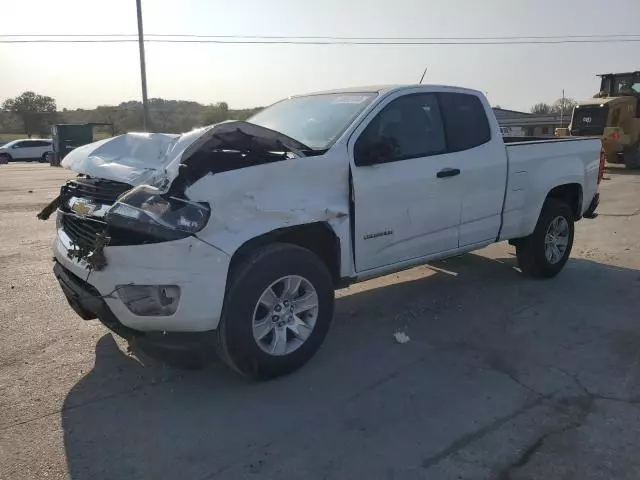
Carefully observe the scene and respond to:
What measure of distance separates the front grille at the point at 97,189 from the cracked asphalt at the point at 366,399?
1.22 meters

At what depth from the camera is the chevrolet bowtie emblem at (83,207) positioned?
3880 mm

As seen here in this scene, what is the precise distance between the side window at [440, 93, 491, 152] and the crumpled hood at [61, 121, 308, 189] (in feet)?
5.40

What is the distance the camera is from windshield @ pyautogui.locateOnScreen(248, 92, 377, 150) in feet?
14.9

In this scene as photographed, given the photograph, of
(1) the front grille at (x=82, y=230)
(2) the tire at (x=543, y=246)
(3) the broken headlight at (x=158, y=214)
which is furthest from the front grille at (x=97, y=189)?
(2) the tire at (x=543, y=246)

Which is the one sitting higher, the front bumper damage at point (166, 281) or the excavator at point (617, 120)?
the excavator at point (617, 120)

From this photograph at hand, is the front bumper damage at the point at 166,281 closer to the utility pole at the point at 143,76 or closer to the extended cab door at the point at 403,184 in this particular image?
the extended cab door at the point at 403,184

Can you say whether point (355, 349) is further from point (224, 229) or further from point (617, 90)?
point (617, 90)

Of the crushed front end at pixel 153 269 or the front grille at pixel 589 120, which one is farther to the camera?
the front grille at pixel 589 120

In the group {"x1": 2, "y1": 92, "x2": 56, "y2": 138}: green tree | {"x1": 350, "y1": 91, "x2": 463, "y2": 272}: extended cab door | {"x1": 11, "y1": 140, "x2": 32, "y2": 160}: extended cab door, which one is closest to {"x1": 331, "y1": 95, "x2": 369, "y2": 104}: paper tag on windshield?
{"x1": 350, "y1": 91, "x2": 463, "y2": 272}: extended cab door

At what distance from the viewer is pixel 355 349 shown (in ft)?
14.8

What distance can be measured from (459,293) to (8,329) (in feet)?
14.1

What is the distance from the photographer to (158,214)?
342cm

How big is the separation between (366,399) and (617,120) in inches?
801

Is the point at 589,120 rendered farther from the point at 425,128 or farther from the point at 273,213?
→ the point at 273,213
